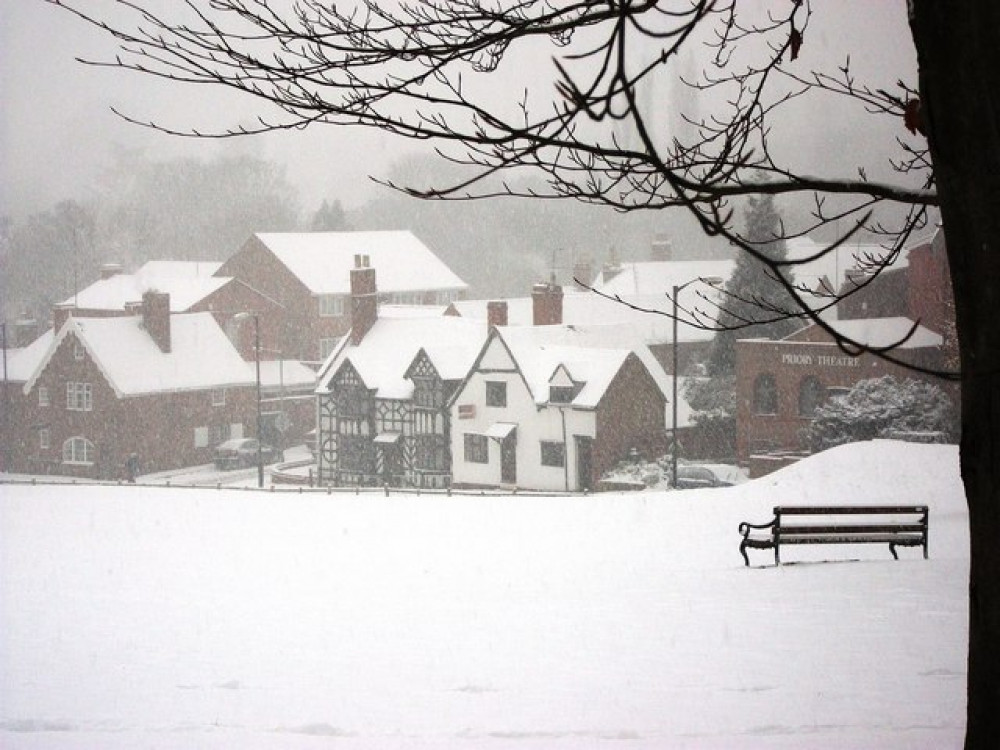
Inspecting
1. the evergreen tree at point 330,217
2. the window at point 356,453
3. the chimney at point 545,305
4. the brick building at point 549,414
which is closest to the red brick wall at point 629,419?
the brick building at point 549,414

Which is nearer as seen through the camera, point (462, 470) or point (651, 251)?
point (462, 470)

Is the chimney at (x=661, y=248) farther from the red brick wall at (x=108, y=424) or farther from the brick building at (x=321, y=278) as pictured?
the red brick wall at (x=108, y=424)

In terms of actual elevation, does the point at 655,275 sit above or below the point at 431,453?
above

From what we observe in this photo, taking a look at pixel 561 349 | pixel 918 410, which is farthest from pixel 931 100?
pixel 561 349

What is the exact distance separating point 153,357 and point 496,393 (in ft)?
51.0

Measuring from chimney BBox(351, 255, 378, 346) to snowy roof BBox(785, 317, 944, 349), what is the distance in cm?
1653

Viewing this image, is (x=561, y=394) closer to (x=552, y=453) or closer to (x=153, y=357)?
(x=552, y=453)

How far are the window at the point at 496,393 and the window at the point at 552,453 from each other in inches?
85.1

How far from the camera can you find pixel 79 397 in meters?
44.8

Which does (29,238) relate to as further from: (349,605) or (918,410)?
(349,605)

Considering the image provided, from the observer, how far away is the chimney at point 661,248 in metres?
69.6

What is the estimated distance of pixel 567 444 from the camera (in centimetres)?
3662

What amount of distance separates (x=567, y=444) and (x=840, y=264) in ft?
74.5

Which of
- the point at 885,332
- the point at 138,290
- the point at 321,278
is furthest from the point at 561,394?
the point at 138,290
